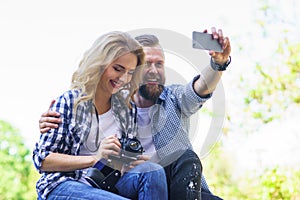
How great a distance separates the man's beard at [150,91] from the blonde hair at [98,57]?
0.14m

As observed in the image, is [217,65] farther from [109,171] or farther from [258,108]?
[258,108]

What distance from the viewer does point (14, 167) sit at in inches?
260

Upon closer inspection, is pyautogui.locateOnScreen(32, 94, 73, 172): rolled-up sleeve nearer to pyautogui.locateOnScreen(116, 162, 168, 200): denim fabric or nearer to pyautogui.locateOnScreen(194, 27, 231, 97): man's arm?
pyautogui.locateOnScreen(116, 162, 168, 200): denim fabric

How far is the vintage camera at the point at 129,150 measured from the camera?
1.73 meters

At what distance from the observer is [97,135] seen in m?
1.78

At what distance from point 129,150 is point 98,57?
1.01ft

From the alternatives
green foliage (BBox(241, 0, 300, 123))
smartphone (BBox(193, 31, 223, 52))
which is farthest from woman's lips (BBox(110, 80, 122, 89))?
green foliage (BBox(241, 0, 300, 123))

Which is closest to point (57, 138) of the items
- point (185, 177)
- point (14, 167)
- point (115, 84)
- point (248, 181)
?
point (115, 84)

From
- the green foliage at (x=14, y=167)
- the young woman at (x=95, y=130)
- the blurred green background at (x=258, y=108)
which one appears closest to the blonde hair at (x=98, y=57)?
the young woman at (x=95, y=130)

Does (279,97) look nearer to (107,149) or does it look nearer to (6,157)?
(6,157)

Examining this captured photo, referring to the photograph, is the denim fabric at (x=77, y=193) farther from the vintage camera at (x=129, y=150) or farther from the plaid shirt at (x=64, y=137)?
the vintage camera at (x=129, y=150)

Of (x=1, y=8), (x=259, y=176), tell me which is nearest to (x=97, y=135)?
(x=259, y=176)

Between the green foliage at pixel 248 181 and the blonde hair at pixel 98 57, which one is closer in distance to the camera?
the blonde hair at pixel 98 57

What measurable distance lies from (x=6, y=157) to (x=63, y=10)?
188 centimetres
